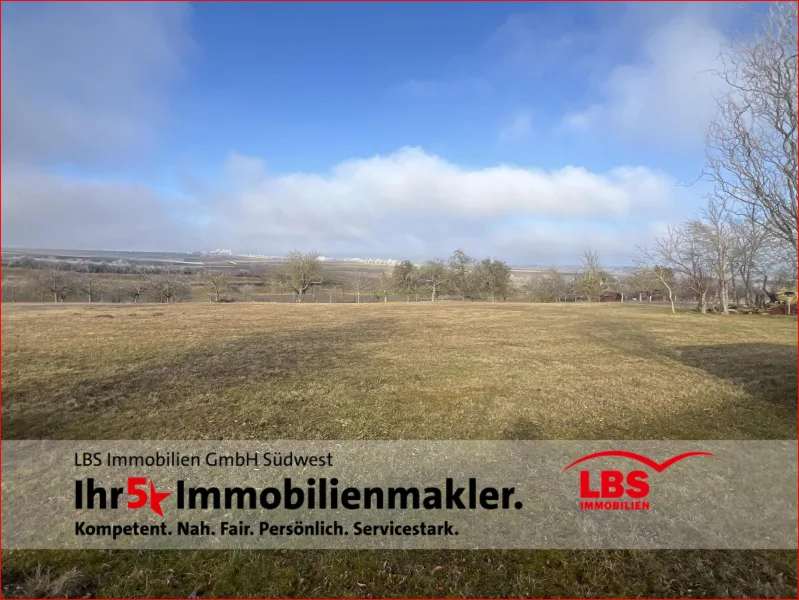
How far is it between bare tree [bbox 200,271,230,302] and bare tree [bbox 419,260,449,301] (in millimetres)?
35692

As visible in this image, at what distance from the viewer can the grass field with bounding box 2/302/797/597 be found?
329cm

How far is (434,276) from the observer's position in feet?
235

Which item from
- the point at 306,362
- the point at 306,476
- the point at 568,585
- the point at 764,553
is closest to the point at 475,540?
the point at 568,585

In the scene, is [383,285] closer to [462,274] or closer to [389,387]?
[462,274]

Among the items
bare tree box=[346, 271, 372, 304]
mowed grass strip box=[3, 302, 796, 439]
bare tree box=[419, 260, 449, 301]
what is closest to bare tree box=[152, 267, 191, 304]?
bare tree box=[346, 271, 372, 304]

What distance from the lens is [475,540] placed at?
3795 mm

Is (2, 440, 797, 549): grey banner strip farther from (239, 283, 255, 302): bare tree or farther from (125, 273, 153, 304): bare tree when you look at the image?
(239, 283, 255, 302): bare tree

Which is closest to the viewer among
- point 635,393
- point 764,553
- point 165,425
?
point 764,553

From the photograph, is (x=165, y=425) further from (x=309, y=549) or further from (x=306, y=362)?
(x=306, y=362)

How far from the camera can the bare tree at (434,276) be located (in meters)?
71.6

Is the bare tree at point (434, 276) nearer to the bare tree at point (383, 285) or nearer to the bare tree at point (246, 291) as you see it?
the bare tree at point (383, 285)

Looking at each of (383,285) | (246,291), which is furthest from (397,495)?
(383,285)

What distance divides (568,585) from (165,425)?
6.98m

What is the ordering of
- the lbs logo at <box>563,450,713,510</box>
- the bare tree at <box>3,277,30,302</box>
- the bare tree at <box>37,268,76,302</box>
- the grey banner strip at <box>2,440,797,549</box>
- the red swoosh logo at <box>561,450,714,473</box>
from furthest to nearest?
Result: the bare tree at <box>37,268,76,302</box>, the bare tree at <box>3,277,30,302</box>, the red swoosh logo at <box>561,450,714,473</box>, the lbs logo at <box>563,450,713,510</box>, the grey banner strip at <box>2,440,797,549</box>
